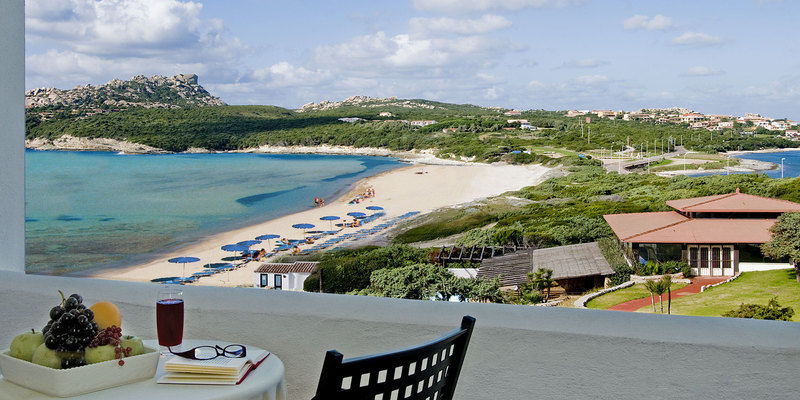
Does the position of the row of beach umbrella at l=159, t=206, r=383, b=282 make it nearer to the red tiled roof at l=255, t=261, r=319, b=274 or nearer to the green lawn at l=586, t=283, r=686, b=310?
the red tiled roof at l=255, t=261, r=319, b=274

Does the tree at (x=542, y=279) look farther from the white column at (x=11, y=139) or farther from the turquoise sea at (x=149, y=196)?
the white column at (x=11, y=139)

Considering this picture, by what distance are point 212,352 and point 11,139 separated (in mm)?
1832

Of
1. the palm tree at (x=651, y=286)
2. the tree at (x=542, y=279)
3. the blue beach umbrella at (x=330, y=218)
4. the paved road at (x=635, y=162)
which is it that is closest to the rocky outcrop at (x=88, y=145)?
the blue beach umbrella at (x=330, y=218)

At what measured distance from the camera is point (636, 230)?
564 cm

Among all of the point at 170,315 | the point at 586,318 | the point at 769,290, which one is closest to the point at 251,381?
the point at 170,315

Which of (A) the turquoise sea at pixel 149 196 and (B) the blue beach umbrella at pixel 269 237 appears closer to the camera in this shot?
(B) the blue beach umbrella at pixel 269 237

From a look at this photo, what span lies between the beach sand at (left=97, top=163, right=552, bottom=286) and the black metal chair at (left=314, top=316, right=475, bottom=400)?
222 inches

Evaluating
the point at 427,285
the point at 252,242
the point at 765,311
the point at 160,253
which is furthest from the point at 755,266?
the point at 160,253

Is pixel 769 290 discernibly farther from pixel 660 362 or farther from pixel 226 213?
pixel 226 213

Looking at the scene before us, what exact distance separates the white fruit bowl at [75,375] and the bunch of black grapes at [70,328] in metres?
0.04

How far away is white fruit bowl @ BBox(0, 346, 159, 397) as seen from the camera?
44.5 inches

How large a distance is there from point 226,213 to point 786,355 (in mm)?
7024

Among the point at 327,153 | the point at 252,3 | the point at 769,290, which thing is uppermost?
the point at 252,3

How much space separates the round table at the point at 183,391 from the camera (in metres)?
1.15
